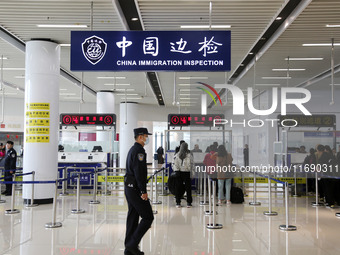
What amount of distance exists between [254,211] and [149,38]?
4993 millimetres

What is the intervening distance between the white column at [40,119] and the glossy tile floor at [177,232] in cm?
84

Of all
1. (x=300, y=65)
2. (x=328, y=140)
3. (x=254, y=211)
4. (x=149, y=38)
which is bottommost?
(x=254, y=211)

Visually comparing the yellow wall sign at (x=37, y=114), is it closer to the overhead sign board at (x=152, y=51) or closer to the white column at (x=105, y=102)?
the overhead sign board at (x=152, y=51)

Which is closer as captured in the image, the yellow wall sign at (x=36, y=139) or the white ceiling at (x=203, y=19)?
the white ceiling at (x=203, y=19)

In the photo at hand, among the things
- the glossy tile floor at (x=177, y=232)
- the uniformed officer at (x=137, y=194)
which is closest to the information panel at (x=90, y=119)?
the glossy tile floor at (x=177, y=232)

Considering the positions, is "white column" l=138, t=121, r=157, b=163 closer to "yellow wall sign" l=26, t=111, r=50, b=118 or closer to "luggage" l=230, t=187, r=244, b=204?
"luggage" l=230, t=187, r=244, b=204

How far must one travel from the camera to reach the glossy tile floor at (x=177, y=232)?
18.5ft

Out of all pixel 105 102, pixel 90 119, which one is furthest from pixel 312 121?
pixel 105 102

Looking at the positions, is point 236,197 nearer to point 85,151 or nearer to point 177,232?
point 177,232

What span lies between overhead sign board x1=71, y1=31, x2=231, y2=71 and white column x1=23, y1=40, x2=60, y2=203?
11.8ft

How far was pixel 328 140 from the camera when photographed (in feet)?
41.5

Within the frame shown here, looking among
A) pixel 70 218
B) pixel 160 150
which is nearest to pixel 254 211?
pixel 70 218

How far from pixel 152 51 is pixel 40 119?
4567 mm

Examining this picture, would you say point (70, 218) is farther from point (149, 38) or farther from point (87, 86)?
point (87, 86)
